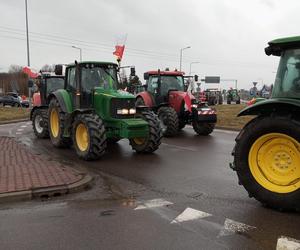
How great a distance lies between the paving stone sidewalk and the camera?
7.03 metres

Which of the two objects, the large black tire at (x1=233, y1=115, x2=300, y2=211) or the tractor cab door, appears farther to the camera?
the tractor cab door

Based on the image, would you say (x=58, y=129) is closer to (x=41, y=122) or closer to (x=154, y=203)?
(x=41, y=122)

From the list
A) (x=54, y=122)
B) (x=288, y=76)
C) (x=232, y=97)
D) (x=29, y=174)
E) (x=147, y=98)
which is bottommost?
(x=232, y=97)

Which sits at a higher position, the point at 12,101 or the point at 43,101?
the point at 43,101

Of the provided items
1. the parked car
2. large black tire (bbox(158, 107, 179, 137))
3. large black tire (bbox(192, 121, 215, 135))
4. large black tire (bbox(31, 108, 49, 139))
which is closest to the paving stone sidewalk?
large black tire (bbox(31, 108, 49, 139))

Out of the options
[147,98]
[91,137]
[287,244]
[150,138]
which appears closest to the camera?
[287,244]

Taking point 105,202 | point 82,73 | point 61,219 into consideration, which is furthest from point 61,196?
point 82,73

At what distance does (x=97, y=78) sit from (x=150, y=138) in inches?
89.8

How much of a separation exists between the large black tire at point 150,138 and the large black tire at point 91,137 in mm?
1382

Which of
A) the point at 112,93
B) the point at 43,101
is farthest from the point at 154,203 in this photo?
the point at 43,101

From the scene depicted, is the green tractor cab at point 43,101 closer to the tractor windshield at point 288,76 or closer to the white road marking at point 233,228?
the tractor windshield at point 288,76

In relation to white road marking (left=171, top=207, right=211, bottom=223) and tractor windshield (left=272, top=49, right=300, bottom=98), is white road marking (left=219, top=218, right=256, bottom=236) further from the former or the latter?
tractor windshield (left=272, top=49, right=300, bottom=98)

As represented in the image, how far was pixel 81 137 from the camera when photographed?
37.3 feet

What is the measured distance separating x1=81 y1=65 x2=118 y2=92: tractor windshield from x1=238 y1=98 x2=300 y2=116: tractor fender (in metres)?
6.06
